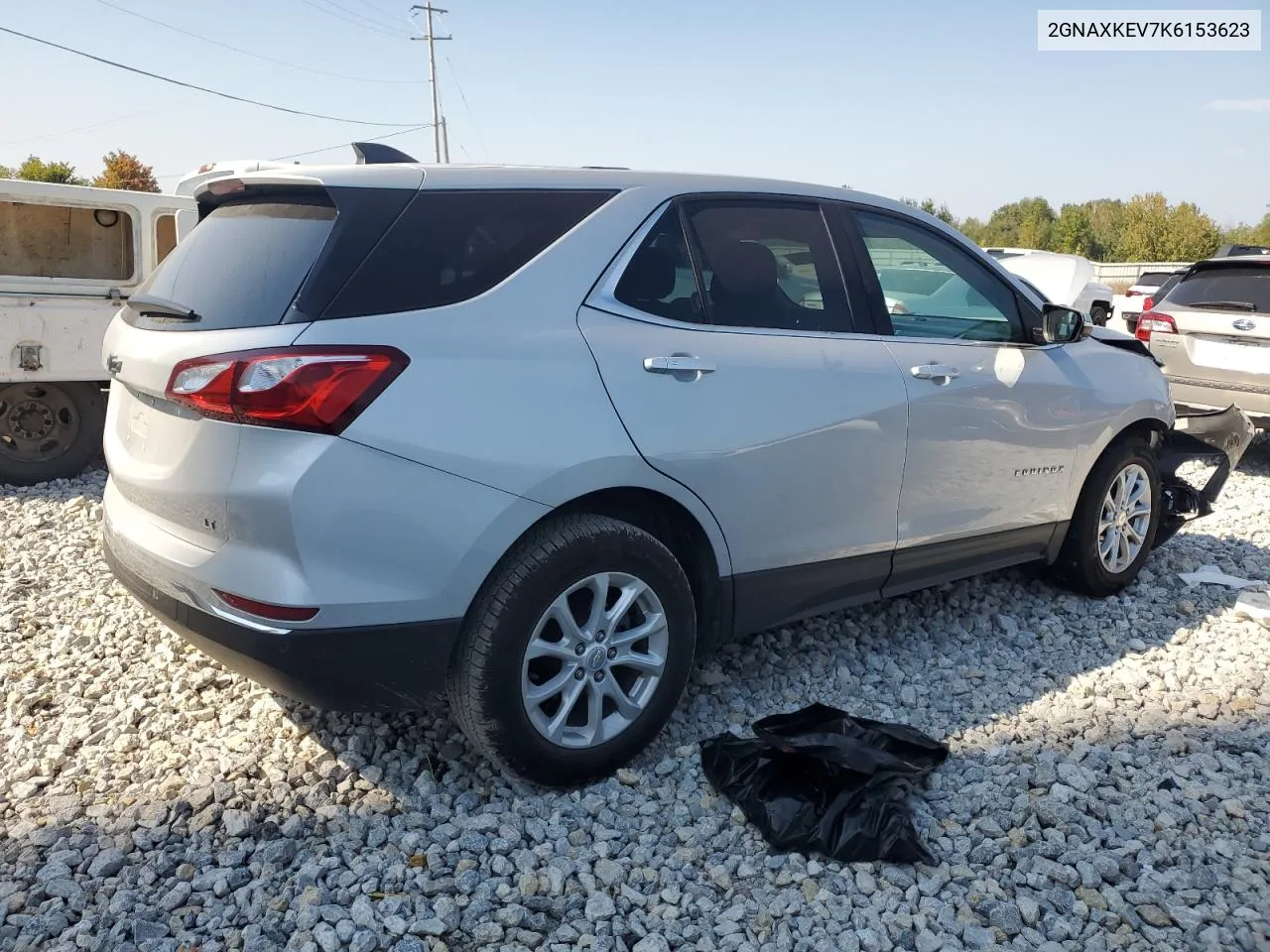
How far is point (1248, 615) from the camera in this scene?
16.1 feet

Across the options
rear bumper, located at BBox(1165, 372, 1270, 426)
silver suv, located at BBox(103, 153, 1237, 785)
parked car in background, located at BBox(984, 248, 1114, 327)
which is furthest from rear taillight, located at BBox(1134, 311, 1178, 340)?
silver suv, located at BBox(103, 153, 1237, 785)

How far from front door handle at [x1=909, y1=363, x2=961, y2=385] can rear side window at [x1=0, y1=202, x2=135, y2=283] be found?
19.9 ft

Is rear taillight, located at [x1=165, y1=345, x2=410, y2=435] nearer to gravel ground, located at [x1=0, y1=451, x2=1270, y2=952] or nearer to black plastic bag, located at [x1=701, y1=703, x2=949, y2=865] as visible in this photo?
gravel ground, located at [x1=0, y1=451, x2=1270, y2=952]

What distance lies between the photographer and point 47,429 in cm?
737

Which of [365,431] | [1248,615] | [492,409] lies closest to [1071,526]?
[1248,615]

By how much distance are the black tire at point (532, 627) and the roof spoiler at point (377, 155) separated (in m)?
1.25

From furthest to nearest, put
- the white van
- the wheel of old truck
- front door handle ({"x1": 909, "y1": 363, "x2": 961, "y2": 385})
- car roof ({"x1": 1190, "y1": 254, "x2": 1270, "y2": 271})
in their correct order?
car roof ({"x1": 1190, "y1": 254, "x2": 1270, "y2": 271}), the wheel of old truck, the white van, front door handle ({"x1": 909, "y1": 363, "x2": 961, "y2": 385})

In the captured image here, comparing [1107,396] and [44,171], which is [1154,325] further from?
[44,171]

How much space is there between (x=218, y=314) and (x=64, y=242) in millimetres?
6140

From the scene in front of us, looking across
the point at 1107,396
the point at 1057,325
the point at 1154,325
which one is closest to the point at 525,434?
the point at 1057,325

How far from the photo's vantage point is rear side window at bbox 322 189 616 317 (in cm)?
274

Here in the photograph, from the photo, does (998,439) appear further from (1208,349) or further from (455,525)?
(1208,349)

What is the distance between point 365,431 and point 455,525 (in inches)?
13.4

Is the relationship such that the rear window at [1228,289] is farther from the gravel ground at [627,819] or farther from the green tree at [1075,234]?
the green tree at [1075,234]
